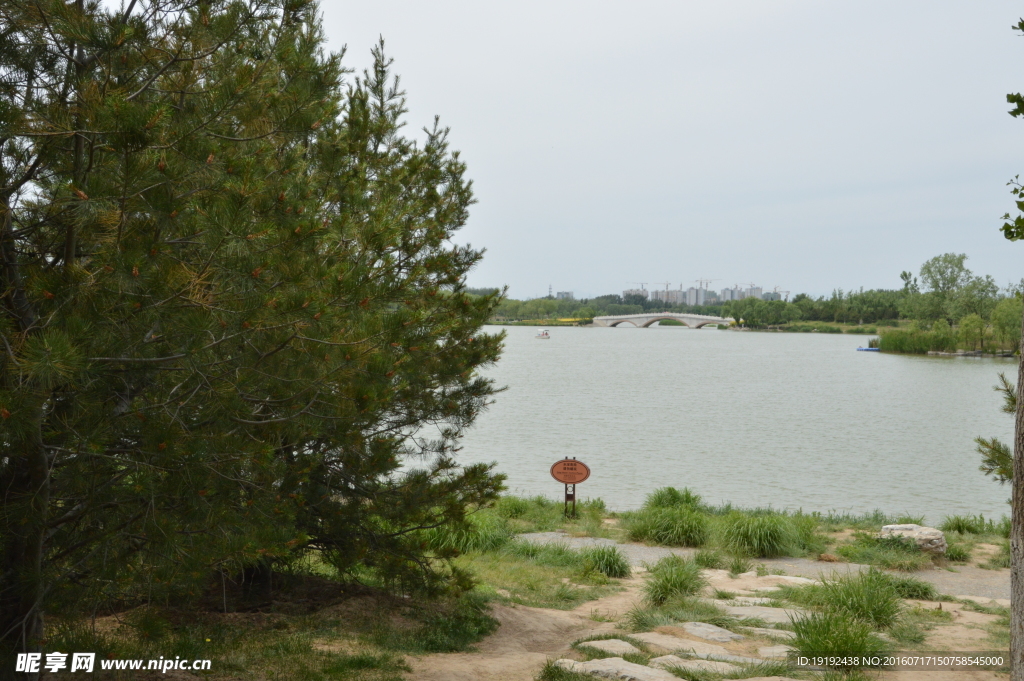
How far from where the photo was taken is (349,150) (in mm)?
6680

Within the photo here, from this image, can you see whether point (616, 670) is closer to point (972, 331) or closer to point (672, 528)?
point (672, 528)

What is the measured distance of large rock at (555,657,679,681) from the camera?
4965 millimetres

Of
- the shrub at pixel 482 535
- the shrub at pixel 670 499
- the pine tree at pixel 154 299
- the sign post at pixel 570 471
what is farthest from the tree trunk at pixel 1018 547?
the shrub at pixel 670 499

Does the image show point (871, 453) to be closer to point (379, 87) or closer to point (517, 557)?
point (517, 557)

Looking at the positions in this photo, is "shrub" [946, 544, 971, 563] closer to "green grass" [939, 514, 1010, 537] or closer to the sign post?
"green grass" [939, 514, 1010, 537]

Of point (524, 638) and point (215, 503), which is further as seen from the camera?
point (524, 638)

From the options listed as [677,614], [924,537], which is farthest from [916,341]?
[677,614]

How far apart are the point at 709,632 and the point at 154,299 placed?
5.18 meters

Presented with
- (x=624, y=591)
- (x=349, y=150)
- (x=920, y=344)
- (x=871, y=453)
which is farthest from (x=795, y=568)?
(x=920, y=344)

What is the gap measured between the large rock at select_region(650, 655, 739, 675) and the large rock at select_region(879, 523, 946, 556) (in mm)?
5952

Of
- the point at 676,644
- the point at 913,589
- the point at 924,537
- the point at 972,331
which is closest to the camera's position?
the point at 676,644

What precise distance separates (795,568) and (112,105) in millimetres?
9134

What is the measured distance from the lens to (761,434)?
84.5 ft

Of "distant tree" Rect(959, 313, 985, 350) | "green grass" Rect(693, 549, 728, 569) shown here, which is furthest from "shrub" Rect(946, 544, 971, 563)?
"distant tree" Rect(959, 313, 985, 350)
